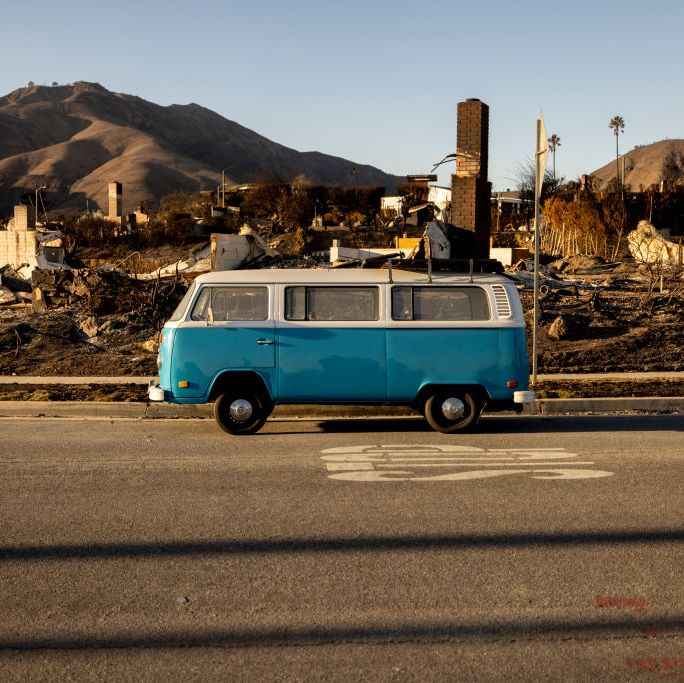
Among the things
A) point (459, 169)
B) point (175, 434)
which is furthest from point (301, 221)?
point (175, 434)

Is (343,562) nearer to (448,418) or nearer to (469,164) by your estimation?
(448,418)

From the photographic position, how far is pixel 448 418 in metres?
12.0

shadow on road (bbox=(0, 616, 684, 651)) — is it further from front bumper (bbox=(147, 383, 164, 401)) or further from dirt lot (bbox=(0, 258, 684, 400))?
dirt lot (bbox=(0, 258, 684, 400))

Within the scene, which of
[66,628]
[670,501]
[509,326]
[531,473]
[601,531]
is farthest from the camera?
[509,326]

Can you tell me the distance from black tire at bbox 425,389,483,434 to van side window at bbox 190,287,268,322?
2284 mm

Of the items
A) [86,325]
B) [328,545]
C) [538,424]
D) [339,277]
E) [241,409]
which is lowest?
[538,424]

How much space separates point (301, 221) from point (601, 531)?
64310mm

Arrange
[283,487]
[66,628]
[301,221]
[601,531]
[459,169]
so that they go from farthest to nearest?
[301,221], [459,169], [283,487], [601,531], [66,628]

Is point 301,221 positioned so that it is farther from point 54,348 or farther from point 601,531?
point 601,531

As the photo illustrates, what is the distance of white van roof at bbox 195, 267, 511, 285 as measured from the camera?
1191cm

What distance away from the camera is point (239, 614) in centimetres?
558

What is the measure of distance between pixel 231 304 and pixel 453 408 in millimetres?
2954

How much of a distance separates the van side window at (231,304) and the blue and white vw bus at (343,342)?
0.01 m

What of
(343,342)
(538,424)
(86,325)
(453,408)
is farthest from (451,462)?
(86,325)
